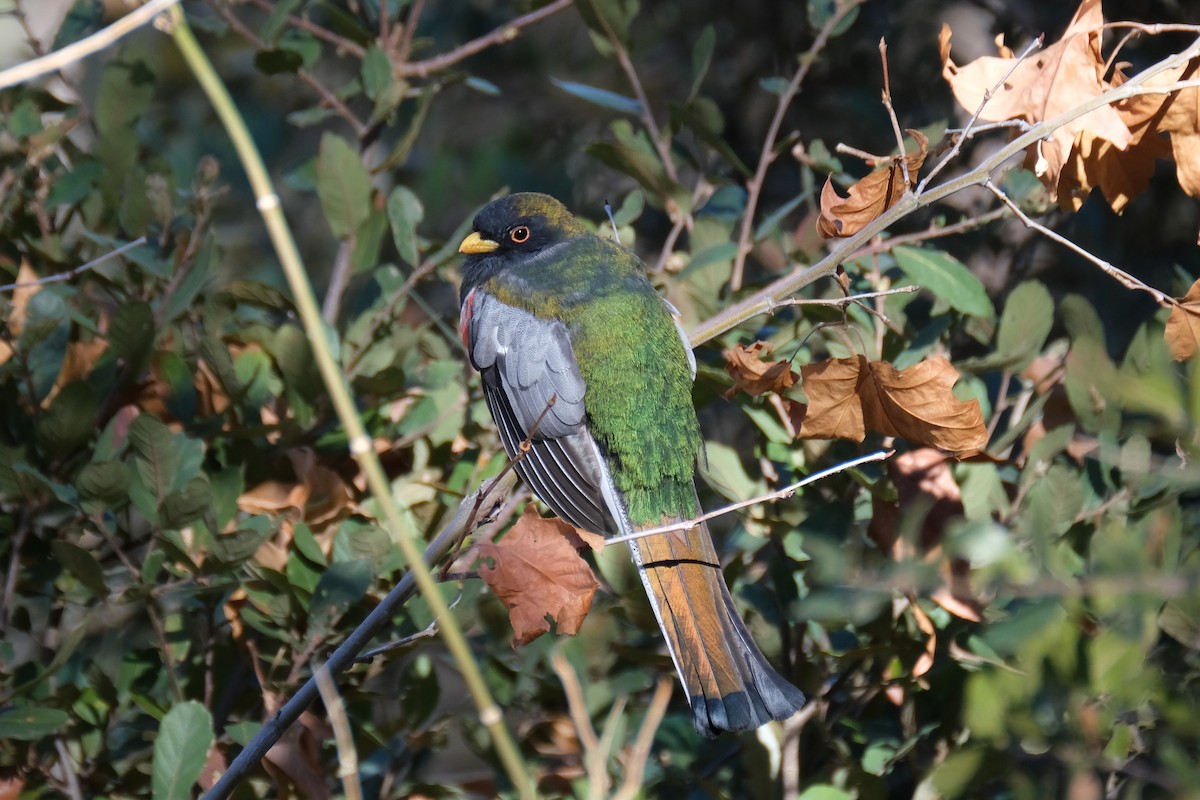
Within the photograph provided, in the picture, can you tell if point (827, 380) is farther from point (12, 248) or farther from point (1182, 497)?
point (12, 248)

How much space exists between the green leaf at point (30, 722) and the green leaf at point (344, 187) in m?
1.24

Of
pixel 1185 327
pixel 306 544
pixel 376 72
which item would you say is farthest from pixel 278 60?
pixel 1185 327

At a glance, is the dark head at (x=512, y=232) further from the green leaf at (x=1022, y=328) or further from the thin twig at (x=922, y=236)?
the green leaf at (x=1022, y=328)

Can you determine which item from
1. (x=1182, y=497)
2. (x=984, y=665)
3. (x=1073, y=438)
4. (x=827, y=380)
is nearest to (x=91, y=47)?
(x=827, y=380)

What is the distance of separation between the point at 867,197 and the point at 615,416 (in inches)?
33.8

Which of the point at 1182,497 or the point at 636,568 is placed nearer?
the point at 636,568

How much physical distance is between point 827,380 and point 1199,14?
6.59 ft

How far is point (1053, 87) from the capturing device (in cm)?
203

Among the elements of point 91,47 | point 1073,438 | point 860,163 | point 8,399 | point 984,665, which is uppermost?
point 91,47

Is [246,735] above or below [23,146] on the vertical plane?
below

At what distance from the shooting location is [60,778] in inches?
94.4

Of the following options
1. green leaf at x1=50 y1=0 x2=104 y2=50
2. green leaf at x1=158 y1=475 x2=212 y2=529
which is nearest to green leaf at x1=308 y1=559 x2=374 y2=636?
green leaf at x1=158 y1=475 x2=212 y2=529

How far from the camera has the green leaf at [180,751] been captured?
2002 mm

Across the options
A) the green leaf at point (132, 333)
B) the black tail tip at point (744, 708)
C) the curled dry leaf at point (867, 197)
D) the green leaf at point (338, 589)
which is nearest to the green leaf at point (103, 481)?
the green leaf at point (132, 333)
